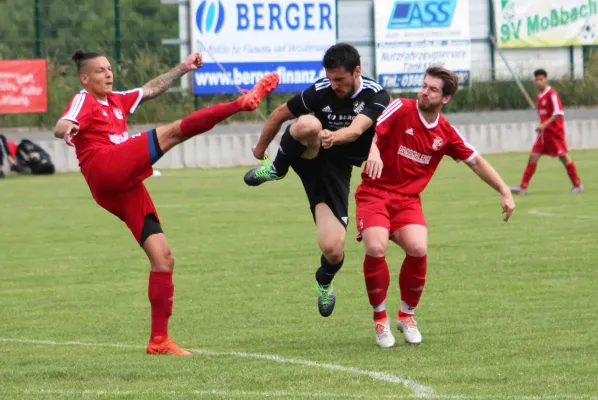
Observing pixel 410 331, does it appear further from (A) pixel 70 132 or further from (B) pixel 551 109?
(B) pixel 551 109

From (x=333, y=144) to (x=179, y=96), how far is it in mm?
22471

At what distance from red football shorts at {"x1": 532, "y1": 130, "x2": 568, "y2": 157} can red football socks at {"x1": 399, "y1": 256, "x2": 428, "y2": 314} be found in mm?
12464

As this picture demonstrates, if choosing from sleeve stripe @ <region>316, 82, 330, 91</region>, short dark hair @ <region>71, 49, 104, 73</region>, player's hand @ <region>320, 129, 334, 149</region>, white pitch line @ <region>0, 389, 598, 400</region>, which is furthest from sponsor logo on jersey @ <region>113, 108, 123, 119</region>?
white pitch line @ <region>0, 389, 598, 400</region>

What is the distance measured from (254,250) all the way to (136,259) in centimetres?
135

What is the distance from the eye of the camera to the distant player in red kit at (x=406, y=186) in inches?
336

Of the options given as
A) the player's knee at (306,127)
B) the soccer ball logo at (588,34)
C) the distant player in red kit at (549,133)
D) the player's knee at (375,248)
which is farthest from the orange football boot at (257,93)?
the soccer ball logo at (588,34)

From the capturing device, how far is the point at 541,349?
806 cm

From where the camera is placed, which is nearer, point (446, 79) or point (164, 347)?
point (164, 347)

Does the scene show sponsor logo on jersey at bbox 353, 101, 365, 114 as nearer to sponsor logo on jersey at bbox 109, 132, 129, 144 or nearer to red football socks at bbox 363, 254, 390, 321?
red football socks at bbox 363, 254, 390, 321

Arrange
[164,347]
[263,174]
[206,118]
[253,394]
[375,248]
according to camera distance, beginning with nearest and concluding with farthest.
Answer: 1. [253,394]
2. [206,118]
3. [164,347]
4. [375,248]
5. [263,174]

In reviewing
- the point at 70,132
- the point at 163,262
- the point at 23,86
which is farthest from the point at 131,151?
the point at 23,86

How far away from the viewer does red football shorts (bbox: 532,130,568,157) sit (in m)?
20.8

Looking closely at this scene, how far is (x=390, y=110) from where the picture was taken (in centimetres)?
867

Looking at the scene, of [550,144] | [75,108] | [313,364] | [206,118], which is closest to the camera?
[313,364]
